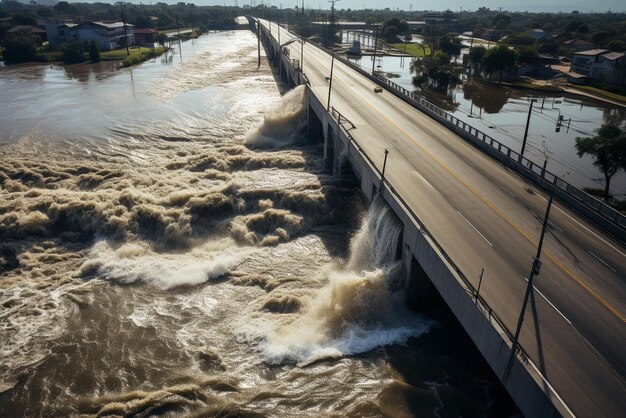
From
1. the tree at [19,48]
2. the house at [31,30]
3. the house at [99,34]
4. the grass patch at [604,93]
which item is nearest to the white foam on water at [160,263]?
the grass patch at [604,93]

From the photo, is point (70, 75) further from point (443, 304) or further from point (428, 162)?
point (443, 304)

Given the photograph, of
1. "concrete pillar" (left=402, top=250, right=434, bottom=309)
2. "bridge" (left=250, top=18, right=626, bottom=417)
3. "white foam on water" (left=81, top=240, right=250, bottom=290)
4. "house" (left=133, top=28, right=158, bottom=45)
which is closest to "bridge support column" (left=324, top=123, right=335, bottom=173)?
"bridge" (left=250, top=18, right=626, bottom=417)

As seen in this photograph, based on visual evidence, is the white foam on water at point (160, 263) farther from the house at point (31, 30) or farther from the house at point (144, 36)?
the house at point (144, 36)

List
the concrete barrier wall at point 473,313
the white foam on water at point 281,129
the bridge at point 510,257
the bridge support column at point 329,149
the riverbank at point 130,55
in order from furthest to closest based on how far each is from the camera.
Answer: the riverbank at point 130,55 < the white foam on water at point 281,129 < the bridge support column at point 329,149 < the bridge at point 510,257 < the concrete barrier wall at point 473,313

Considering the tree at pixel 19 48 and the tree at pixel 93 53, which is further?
the tree at pixel 93 53

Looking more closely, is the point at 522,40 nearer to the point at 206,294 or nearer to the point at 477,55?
the point at 477,55

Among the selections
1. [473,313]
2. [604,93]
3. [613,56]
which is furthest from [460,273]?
[613,56]
